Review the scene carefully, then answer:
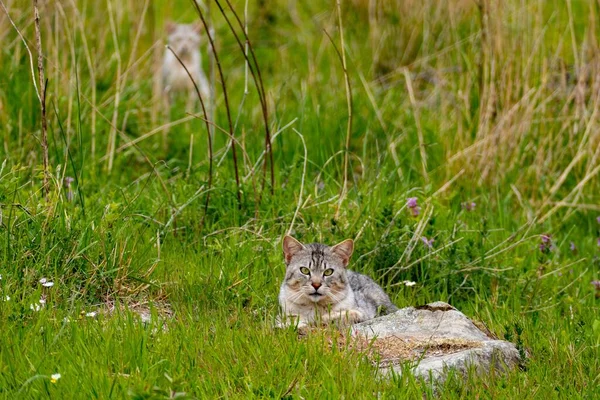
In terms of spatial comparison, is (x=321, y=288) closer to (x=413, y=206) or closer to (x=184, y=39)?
(x=413, y=206)

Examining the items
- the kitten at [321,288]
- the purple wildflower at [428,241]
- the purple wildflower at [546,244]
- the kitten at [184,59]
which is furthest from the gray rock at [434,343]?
the kitten at [184,59]

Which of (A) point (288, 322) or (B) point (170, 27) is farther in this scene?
(B) point (170, 27)

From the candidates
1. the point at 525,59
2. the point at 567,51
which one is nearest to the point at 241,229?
the point at 525,59

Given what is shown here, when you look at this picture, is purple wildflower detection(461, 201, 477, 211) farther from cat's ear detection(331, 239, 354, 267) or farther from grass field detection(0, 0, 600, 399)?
cat's ear detection(331, 239, 354, 267)

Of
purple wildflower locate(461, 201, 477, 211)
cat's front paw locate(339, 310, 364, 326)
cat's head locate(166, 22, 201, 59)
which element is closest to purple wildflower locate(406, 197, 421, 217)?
purple wildflower locate(461, 201, 477, 211)

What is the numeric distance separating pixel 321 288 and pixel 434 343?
73 centimetres

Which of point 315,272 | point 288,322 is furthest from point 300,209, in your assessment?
point 288,322

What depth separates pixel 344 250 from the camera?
5.43 m

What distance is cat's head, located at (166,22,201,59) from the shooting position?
36.0 ft

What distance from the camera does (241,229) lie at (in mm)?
5930

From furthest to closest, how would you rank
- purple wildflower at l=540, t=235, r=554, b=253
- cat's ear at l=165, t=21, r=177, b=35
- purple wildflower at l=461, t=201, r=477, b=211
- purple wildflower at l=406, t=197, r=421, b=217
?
cat's ear at l=165, t=21, r=177, b=35 < purple wildflower at l=461, t=201, r=477, b=211 < purple wildflower at l=540, t=235, r=554, b=253 < purple wildflower at l=406, t=197, r=421, b=217

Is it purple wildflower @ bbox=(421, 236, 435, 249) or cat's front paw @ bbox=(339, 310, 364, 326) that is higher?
purple wildflower @ bbox=(421, 236, 435, 249)

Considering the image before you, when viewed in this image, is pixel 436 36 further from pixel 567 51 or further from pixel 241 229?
pixel 241 229

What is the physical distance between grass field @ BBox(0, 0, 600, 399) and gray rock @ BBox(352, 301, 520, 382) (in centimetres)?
10
